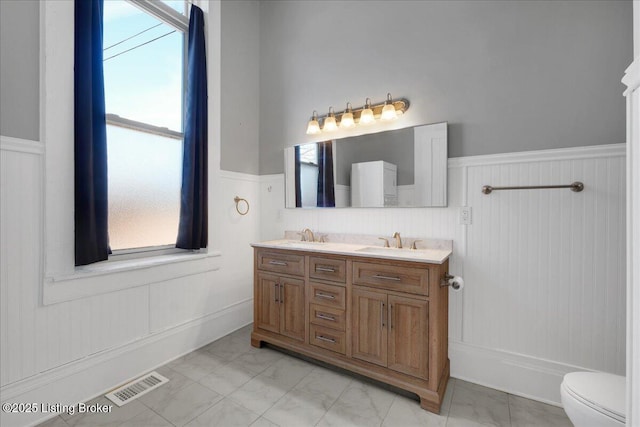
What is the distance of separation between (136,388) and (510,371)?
2406 millimetres

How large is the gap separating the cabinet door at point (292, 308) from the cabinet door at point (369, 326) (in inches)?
17.0

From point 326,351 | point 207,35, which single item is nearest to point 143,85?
point 207,35

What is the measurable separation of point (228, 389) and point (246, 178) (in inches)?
73.2

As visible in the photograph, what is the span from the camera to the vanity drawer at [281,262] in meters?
2.20

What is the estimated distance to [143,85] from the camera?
2230 millimetres

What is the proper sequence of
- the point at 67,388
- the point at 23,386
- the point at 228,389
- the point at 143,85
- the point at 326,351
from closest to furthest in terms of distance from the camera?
the point at 23,386 < the point at 67,388 < the point at 228,389 < the point at 326,351 < the point at 143,85

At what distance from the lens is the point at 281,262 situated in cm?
229

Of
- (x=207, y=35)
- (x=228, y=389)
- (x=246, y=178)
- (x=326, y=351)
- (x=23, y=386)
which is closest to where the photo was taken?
(x=23, y=386)

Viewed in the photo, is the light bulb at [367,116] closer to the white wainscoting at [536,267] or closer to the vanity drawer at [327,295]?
the white wainscoting at [536,267]

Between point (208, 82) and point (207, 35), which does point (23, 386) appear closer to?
point (208, 82)

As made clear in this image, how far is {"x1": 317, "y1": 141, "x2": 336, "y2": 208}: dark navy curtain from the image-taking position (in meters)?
2.60

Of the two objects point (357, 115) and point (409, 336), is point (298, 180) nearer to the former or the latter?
point (357, 115)

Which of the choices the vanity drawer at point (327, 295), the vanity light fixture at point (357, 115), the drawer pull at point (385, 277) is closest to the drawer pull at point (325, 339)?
the vanity drawer at point (327, 295)

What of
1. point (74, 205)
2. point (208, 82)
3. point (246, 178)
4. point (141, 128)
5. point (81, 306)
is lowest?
point (81, 306)
